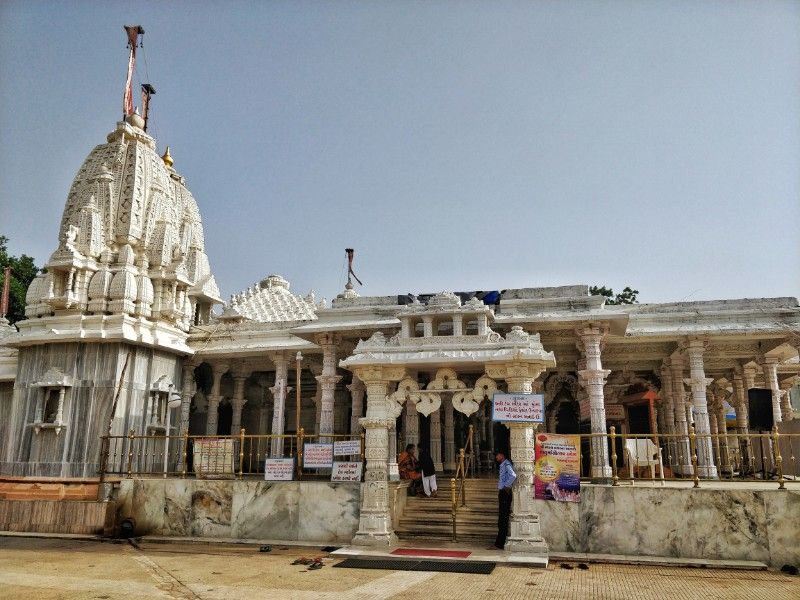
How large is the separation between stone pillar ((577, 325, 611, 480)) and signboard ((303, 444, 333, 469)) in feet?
20.4

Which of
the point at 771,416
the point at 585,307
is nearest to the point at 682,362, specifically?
the point at 771,416

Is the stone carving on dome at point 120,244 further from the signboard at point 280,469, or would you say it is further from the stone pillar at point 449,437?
the stone pillar at point 449,437

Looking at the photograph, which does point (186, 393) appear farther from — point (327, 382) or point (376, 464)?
point (376, 464)

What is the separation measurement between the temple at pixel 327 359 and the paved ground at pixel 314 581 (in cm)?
246

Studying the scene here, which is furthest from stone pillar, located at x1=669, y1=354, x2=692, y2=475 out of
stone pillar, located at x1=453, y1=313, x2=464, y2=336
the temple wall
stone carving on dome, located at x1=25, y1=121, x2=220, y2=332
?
the temple wall

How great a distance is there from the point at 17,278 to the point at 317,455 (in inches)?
1103

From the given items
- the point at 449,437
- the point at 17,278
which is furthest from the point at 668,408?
the point at 17,278

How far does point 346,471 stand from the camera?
1230cm

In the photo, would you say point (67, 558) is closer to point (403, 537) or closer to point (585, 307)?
point (403, 537)

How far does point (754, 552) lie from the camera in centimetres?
1029

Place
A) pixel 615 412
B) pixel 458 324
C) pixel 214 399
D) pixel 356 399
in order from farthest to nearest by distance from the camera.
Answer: pixel 615 412 → pixel 214 399 → pixel 356 399 → pixel 458 324

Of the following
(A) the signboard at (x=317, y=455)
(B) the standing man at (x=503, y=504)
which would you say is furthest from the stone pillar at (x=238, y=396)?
(B) the standing man at (x=503, y=504)

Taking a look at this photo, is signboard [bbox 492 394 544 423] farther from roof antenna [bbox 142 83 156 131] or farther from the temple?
roof antenna [bbox 142 83 156 131]

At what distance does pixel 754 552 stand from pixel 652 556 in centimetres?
164
